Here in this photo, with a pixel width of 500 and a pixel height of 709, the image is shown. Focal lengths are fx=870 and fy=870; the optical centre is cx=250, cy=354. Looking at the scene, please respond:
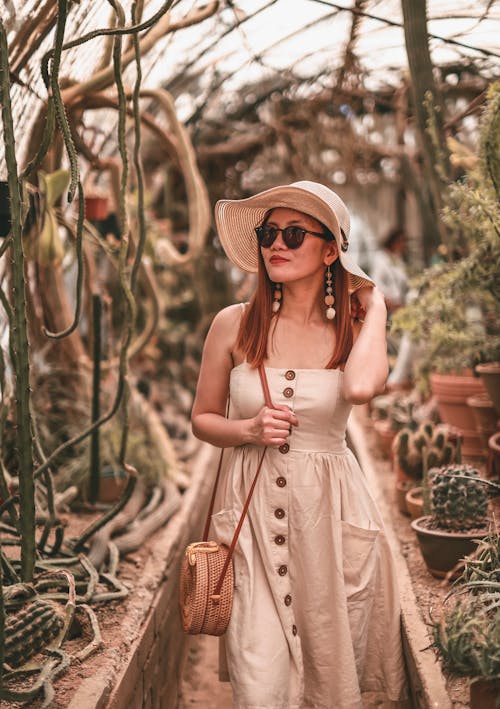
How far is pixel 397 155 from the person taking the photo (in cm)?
1001

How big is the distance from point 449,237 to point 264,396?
3095 millimetres

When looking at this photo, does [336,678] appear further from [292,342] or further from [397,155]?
[397,155]

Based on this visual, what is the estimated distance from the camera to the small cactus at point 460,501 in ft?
11.4

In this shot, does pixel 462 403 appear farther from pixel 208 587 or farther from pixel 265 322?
pixel 208 587

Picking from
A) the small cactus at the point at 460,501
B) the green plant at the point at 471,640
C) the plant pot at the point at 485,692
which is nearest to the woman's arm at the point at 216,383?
the green plant at the point at 471,640

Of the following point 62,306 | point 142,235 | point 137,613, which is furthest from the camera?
point 62,306

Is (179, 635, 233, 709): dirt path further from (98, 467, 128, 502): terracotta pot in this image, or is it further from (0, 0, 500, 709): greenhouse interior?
(98, 467, 128, 502): terracotta pot

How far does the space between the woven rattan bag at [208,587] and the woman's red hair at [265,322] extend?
21 centimetres

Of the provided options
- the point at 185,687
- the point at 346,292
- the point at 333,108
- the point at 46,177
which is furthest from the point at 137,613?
the point at 333,108

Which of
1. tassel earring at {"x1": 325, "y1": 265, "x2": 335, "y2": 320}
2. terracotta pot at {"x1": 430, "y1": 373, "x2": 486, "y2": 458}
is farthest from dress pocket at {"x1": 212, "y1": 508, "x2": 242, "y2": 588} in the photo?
terracotta pot at {"x1": 430, "y1": 373, "x2": 486, "y2": 458}

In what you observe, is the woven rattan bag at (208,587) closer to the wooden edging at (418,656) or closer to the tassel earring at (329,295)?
the tassel earring at (329,295)

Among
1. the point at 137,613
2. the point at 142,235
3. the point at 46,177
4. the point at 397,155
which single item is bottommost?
the point at 137,613

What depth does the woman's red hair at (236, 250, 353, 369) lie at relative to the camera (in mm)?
2705

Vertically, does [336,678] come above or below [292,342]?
below
